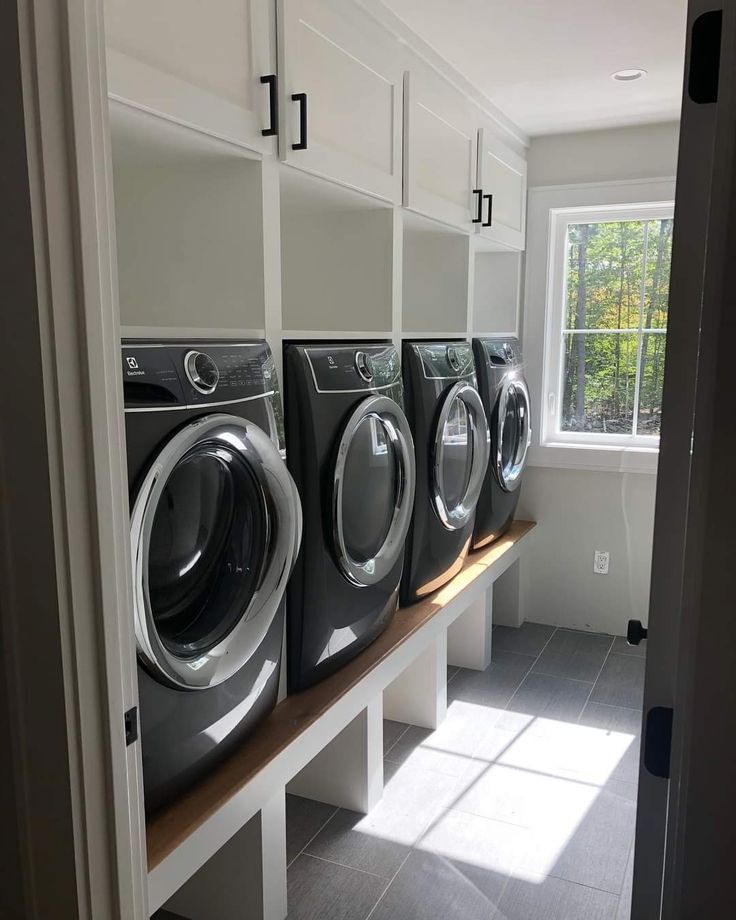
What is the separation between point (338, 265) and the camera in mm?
2537

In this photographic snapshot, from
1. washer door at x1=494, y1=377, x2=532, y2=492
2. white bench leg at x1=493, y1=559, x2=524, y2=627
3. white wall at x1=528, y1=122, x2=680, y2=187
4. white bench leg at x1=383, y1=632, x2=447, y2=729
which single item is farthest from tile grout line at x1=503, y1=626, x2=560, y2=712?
white wall at x1=528, y1=122, x2=680, y2=187

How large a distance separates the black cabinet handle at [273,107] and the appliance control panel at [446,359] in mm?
956

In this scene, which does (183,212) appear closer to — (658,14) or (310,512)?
(310,512)

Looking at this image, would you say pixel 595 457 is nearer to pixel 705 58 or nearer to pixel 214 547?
pixel 214 547

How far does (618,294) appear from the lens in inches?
148

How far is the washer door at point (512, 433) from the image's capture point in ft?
10.8

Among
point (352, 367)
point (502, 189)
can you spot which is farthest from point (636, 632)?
point (502, 189)

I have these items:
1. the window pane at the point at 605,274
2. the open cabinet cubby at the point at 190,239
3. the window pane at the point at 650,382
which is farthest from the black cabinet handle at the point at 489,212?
the open cabinet cubby at the point at 190,239

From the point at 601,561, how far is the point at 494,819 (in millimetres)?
1722

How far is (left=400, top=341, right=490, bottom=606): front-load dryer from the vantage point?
8.42ft

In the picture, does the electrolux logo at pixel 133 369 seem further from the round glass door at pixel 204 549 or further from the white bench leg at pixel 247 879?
the white bench leg at pixel 247 879

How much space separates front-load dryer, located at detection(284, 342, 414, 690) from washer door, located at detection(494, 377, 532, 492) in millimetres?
1060

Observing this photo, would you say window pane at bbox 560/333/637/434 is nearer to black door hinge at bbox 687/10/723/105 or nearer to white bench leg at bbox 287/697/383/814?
white bench leg at bbox 287/697/383/814

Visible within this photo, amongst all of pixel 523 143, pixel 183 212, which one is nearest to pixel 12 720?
pixel 183 212
